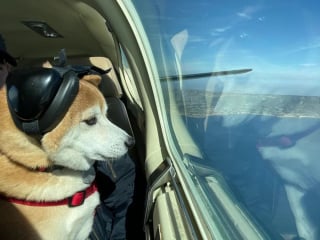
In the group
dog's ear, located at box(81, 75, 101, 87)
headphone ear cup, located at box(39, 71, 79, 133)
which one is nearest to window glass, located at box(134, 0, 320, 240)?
headphone ear cup, located at box(39, 71, 79, 133)

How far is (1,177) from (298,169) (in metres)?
1.36

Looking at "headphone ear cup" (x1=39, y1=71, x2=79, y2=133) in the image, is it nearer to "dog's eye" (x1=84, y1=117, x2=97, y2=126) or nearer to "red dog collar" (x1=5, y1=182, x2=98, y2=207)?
"dog's eye" (x1=84, y1=117, x2=97, y2=126)

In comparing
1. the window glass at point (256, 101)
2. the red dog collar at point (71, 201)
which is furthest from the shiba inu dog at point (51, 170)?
the window glass at point (256, 101)

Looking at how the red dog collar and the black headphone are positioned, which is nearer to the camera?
the black headphone

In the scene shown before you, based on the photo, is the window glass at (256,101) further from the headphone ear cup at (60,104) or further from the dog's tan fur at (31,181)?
the dog's tan fur at (31,181)

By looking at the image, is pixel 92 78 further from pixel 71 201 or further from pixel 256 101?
pixel 256 101

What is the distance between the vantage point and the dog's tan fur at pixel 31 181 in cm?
169

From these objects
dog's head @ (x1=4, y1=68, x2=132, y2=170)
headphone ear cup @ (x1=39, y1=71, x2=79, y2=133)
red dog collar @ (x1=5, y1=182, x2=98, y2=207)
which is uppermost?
headphone ear cup @ (x1=39, y1=71, x2=79, y2=133)

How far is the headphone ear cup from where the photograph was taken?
1578 mm

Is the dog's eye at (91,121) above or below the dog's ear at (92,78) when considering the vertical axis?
below

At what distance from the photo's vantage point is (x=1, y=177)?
1.73 m

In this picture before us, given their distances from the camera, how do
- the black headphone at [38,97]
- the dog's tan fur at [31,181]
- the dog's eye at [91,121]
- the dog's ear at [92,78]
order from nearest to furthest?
the black headphone at [38,97] < the dog's tan fur at [31,181] < the dog's eye at [91,121] < the dog's ear at [92,78]

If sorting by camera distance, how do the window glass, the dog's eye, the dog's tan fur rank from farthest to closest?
1. the dog's eye
2. the dog's tan fur
3. the window glass

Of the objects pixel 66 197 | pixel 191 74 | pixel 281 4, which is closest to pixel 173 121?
pixel 191 74
